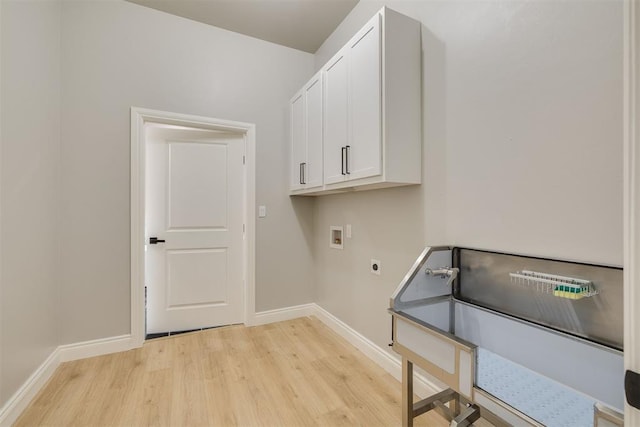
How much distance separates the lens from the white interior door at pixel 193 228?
2.76 m

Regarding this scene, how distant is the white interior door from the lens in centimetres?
276

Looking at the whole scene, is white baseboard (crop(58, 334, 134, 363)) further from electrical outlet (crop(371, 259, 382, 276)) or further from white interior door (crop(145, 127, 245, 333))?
electrical outlet (crop(371, 259, 382, 276))

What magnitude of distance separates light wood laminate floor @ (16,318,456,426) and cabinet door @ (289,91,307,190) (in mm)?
1556

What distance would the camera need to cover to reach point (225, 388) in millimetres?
1887

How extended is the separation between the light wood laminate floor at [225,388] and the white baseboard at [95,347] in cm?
6

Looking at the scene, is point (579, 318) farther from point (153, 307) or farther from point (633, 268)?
point (153, 307)

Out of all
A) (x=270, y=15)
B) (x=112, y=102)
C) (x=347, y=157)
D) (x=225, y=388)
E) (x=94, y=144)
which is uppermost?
(x=270, y=15)

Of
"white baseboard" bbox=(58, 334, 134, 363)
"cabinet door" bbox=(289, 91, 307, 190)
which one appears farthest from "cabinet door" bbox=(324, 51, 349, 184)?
"white baseboard" bbox=(58, 334, 134, 363)

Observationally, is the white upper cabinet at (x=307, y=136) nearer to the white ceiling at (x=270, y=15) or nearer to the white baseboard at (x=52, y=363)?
the white ceiling at (x=270, y=15)

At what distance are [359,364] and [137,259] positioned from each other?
81.8 inches

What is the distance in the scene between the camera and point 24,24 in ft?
5.80

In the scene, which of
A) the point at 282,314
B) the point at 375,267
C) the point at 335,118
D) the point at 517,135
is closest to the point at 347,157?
the point at 335,118

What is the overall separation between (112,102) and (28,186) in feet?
3.17

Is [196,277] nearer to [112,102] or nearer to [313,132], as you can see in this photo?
[112,102]
